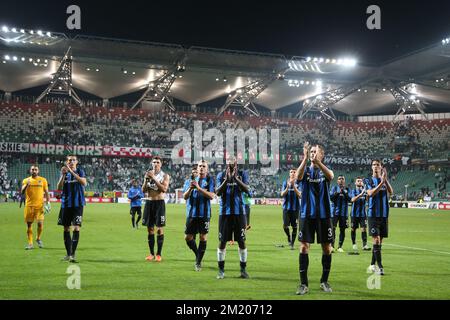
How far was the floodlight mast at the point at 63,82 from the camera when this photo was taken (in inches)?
1937

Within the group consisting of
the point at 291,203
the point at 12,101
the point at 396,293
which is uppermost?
the point at 12,101

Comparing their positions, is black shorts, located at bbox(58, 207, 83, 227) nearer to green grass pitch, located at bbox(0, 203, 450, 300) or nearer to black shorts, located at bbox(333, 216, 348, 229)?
green grass pitch, located at bbox(0, 203, 450, 300)

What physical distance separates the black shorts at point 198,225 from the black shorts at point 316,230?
10.0 ft

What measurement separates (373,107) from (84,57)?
4406 cm

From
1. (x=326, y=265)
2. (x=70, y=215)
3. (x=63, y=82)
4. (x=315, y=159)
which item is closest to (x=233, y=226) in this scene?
(x=326, y=265)

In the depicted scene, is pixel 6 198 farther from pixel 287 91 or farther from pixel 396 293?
pixel 396 293

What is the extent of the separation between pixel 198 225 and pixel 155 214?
166cm

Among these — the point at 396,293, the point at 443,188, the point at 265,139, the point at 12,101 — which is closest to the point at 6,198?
the point at 12,101

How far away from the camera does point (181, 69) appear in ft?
170

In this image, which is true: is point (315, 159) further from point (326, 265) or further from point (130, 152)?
point (130, 152)

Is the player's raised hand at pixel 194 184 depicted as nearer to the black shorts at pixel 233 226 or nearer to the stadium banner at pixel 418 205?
the black shorts at pixel 233 226

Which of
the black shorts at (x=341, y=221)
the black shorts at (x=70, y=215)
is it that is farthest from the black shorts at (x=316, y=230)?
the black shorts at (x=341, y=221)

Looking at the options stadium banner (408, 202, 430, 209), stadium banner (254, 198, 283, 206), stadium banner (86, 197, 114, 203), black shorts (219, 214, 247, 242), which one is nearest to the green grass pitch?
black shorts (219, 214, 247, 242)
